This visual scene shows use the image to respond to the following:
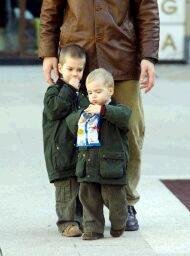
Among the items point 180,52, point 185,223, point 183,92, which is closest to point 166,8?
point 180,52

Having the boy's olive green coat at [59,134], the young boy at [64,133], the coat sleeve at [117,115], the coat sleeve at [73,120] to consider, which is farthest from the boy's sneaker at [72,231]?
the coat sleeve at [117,115]

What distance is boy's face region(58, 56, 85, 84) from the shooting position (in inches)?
237

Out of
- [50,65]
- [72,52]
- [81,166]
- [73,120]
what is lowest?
[81,166]

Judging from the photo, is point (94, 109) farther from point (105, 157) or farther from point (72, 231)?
point (72, 231)

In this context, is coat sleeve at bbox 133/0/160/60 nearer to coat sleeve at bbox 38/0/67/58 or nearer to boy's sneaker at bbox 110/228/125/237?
coat sleeve at bbox 38/0/67/58

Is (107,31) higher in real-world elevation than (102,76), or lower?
higher

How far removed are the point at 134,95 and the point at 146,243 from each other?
3.15ft

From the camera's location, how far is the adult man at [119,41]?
6148 mm

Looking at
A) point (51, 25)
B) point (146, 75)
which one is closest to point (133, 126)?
point (146, 75)

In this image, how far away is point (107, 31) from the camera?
242 inches

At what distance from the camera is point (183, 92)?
1319 centimetres

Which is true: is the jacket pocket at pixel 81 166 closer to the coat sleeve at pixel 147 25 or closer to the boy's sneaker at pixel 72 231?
the boy's sneaker at pixel 72 231

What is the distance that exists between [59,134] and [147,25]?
2.98 ft

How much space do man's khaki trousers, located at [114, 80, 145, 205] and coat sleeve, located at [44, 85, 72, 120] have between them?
388 millimetres
